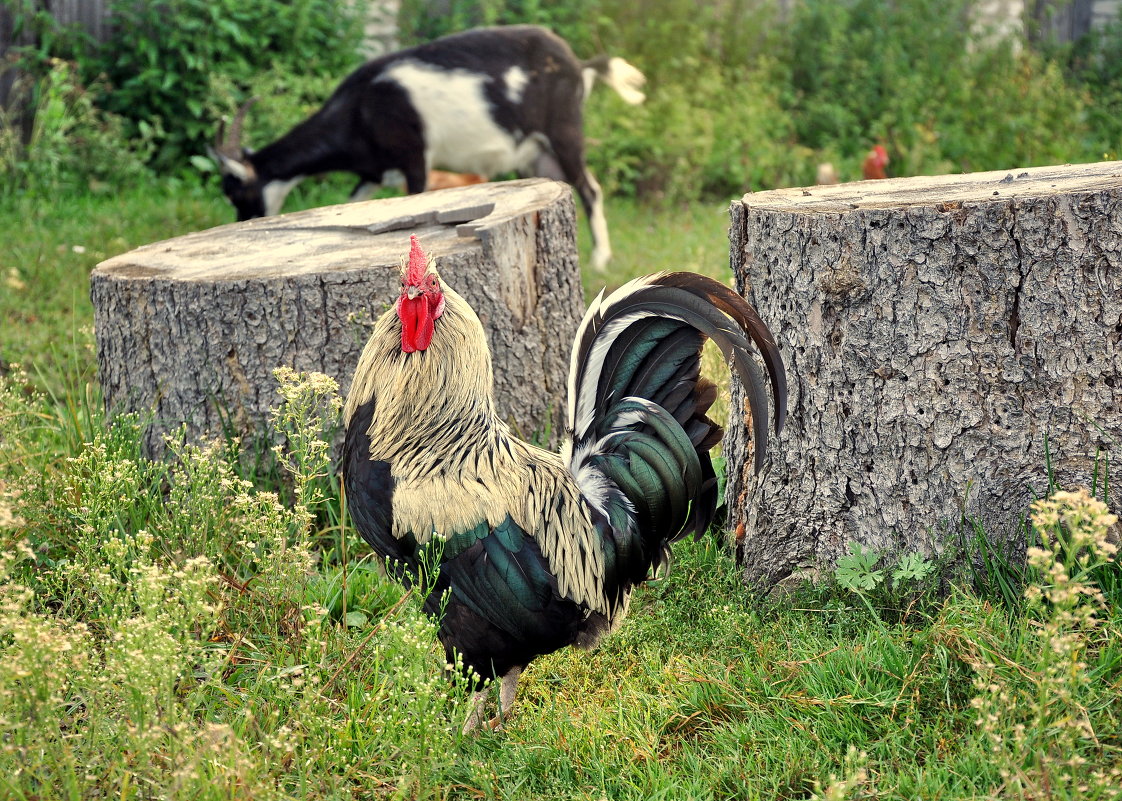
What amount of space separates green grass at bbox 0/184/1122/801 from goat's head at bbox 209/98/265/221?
160 inches

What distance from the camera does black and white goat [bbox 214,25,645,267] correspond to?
24.8 ft

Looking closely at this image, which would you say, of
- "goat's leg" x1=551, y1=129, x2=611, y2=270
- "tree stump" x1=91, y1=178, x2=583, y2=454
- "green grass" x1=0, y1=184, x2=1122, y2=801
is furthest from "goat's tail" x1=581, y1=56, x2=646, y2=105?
"green grass" x1=0, y1=184, x2=1122, y2=801

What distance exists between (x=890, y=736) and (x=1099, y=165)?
200cm

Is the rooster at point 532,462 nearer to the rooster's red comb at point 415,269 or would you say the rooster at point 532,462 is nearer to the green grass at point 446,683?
the rooster's red comb at point 415,269

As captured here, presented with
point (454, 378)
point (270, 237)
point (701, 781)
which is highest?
point (270, 237)

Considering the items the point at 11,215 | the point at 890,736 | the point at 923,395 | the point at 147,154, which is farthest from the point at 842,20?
the point at 890,736

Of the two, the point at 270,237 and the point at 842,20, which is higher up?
the point at 842,20

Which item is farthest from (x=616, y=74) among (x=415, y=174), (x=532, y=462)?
(x=532, y=462)

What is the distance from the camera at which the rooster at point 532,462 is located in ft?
9.42

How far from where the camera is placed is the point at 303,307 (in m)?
3.94

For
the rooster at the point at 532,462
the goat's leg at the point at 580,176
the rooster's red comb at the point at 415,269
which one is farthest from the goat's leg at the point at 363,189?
the rooster's red comb at the point at 415,269

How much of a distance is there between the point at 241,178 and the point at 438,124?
1528 millimetres

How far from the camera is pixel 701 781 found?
2678 mm

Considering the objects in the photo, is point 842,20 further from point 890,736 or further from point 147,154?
point 890,736
